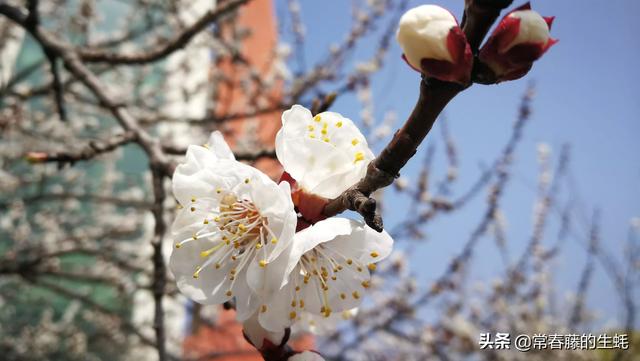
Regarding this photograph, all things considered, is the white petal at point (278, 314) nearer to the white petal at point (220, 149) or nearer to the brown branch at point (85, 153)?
the white petal at point (220, 149)

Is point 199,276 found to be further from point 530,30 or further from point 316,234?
point 530,30

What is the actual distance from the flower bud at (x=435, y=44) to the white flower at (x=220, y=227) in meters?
0.33

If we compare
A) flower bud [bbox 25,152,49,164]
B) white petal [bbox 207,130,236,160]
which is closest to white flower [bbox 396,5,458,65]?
white petal [bbox 207,130,236,160]

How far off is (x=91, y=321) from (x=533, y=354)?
413cm

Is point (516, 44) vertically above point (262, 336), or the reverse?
point (516, 44)

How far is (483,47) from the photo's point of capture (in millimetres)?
533

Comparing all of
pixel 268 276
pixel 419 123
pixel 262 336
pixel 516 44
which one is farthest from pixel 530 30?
pixel 262 336

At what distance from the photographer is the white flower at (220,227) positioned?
79 centimetres

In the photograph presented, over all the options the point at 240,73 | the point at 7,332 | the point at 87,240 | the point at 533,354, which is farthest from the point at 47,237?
the point at 533,354

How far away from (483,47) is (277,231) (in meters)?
0.41

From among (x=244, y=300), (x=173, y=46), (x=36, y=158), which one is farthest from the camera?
(x=173, y=46)

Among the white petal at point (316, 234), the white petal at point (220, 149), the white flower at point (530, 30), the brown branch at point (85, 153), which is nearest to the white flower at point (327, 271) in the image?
the white petal at point (316, 234)

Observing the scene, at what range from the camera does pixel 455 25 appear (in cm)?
53

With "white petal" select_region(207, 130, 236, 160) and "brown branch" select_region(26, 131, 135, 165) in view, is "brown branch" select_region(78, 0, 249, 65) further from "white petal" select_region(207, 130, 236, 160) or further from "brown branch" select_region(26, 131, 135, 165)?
"white petal" select_region(207, 130, 236, 160)
